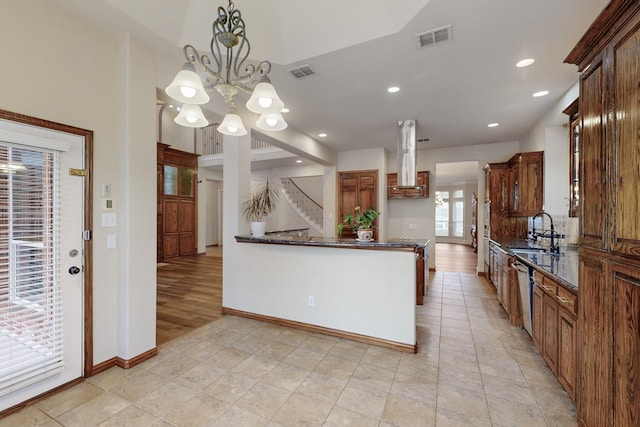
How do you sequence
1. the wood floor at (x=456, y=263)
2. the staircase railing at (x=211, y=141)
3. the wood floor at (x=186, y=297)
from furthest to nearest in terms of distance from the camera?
the staircase railing at (x=211, y=141) < the wood floor at (x=456, y=263) < the wood floor at (x=186, y=297)

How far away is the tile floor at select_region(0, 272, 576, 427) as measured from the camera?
1842mm

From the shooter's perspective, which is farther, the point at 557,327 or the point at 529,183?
the point at 529,183

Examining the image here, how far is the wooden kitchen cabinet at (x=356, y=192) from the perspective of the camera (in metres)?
Answer: 6.54

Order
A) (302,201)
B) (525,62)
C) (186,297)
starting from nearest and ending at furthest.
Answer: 1. (525,62)
2. (186,297)
3. (302,201)

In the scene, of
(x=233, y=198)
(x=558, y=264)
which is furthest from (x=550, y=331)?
(x=233, y=198)

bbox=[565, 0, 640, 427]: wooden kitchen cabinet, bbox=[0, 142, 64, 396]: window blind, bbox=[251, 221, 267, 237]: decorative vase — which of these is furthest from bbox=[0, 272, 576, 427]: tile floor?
bbox=[251, 221, 267, 237]: decorative vase

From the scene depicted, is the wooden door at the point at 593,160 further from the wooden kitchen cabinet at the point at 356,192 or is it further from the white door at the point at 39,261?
the wooden kitchen cabinet at the point at 356,192

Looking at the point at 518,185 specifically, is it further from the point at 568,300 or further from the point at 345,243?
the point at 345,243

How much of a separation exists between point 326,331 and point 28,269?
260cm

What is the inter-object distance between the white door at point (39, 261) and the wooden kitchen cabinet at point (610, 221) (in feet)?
11.2

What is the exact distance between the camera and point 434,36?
238 cm

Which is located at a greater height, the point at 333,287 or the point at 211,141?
the point at 211,141

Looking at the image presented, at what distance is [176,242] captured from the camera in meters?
8.12

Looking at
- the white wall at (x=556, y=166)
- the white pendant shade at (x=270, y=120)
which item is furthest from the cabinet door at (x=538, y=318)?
the white pendant shade at (x=270, y=120)
